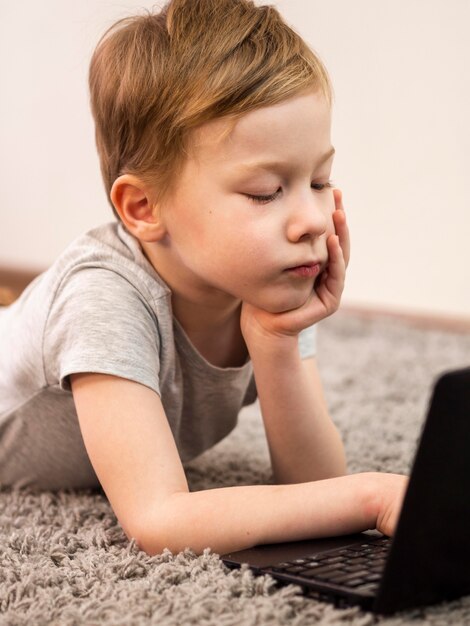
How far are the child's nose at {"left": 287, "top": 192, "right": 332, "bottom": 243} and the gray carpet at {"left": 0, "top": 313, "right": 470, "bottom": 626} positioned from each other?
308 mm

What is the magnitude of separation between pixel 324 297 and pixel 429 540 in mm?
400

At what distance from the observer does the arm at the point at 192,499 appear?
83cm

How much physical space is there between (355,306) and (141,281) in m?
1.39

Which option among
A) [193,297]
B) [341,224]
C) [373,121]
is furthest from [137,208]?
[373,121]

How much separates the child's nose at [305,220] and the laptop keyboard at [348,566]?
0.29m

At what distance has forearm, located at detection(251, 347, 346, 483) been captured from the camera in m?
1.06

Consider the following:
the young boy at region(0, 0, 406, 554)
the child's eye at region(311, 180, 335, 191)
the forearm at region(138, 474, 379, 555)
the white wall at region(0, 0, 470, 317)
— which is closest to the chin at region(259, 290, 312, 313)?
the young boy at region(0, 0, 406, 554)

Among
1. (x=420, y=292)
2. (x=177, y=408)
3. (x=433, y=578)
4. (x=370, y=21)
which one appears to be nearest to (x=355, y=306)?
(x=420, y=292)

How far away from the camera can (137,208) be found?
3.35 ft

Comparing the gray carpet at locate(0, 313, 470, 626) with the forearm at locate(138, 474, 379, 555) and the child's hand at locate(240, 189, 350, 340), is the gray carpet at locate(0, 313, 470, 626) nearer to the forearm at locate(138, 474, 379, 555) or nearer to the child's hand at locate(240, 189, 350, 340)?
the forearm at locate(138, 474, 379, 555)

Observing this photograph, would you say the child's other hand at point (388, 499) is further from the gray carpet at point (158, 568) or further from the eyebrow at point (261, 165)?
the eyebrow at point (261, 165)

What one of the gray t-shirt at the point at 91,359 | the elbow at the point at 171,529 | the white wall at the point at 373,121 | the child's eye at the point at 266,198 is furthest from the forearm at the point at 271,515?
the white wall at the point at 373,121

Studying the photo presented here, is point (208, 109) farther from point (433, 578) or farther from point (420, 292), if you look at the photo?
point (420, 292)

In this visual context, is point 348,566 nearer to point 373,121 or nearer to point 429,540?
point 429,540
